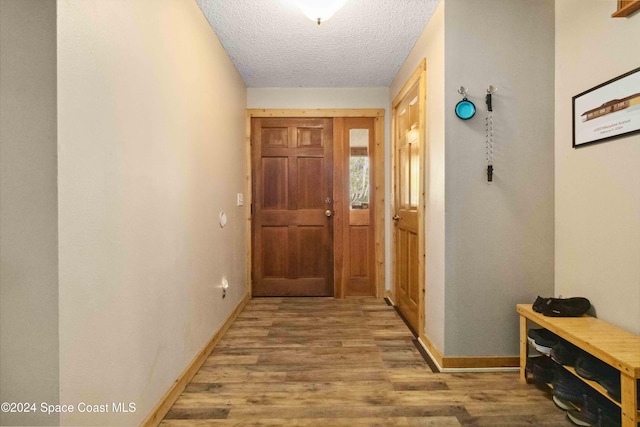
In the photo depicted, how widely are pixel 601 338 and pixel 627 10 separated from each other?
1508mm

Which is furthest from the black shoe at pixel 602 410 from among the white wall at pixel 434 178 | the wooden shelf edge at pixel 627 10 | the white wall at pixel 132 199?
the white wall at pixel 132 199

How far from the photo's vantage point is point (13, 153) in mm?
1034

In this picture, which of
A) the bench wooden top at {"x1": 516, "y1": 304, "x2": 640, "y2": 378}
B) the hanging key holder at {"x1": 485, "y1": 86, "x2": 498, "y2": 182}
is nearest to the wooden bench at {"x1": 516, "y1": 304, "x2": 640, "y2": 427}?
the bench wooden top at {"x1": 516, "y1": 304, "x2": 640, "y2": 378}

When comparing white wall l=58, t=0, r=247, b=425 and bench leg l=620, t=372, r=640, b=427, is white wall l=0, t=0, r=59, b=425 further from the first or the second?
bench leg l=620, t=372, r=640, b=427

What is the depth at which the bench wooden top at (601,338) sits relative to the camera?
4.35ft

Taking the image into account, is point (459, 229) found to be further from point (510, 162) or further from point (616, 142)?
point (616, 142)

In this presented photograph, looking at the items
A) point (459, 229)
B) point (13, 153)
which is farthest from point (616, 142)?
point (13, 153)

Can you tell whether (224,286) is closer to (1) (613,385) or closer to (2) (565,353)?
(2) (565,353)

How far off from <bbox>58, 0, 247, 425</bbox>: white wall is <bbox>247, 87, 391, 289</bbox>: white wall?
136 cm

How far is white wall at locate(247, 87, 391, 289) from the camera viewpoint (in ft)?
12.8

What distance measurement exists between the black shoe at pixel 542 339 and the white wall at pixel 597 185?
277 mm

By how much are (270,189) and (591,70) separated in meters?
2.98

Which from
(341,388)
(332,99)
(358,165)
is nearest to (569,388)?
(341,388)

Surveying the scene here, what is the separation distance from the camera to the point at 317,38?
9.00 ft
